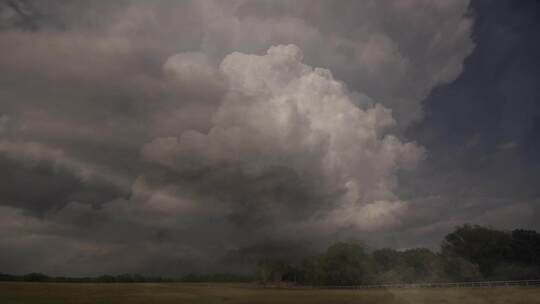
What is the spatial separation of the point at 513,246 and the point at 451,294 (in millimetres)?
73254

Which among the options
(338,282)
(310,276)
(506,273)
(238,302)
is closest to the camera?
(238,302)

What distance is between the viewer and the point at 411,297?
250 feet

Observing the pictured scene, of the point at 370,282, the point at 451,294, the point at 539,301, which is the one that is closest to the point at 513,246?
the point at 370,282

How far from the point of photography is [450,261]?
131 meters

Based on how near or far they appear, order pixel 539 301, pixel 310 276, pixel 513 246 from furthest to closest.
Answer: pixel 310 276, pixel 513 246, pixel 539 301

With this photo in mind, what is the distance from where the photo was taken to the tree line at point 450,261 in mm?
128750

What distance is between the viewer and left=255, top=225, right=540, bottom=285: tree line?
422 ft

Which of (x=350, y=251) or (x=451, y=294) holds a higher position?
(x=350, y=251)

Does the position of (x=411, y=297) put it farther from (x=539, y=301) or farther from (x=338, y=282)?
(x=338, y=282)

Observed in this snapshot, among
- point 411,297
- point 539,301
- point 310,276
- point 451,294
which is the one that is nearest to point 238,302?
point 411,297

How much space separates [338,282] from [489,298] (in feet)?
335

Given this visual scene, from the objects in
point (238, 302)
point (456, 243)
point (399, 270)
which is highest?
point (456, 243)

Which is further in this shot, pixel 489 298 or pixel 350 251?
pixel 350 251

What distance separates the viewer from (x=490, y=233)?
141 meters
